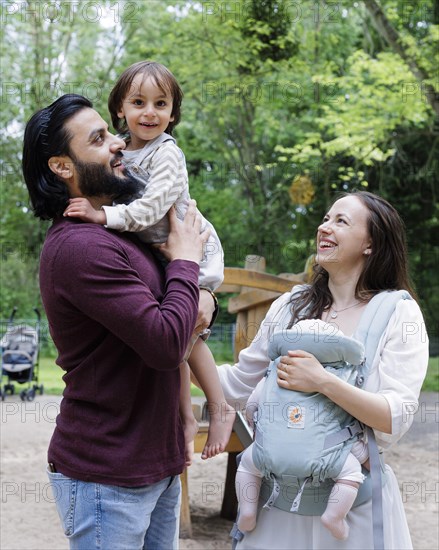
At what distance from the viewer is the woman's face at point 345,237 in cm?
239

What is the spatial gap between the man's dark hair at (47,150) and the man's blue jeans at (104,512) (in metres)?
0.64

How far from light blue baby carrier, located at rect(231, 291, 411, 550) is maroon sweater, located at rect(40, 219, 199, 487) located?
1.34 feet

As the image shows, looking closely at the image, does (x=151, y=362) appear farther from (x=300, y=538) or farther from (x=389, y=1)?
(x=389, y=1)

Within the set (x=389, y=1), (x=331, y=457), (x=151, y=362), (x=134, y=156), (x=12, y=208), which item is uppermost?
(x=389, y=1)

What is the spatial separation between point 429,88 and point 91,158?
937 centimetres

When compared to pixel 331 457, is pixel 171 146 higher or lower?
higher

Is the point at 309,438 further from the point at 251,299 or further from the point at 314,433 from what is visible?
the point at 251,299

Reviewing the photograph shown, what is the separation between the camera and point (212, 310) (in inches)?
84.9

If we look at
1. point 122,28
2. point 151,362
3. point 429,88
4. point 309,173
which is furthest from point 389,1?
point 151,362

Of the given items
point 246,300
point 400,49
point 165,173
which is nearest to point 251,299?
point 246,300

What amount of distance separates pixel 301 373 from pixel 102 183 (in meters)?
0.76

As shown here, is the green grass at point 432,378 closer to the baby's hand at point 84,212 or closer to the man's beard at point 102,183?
the man's beard at point 102,183

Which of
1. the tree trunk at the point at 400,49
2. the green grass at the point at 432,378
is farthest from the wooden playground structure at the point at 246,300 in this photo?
the green grass at the point at 432,378

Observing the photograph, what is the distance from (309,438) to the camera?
83.7 inches
